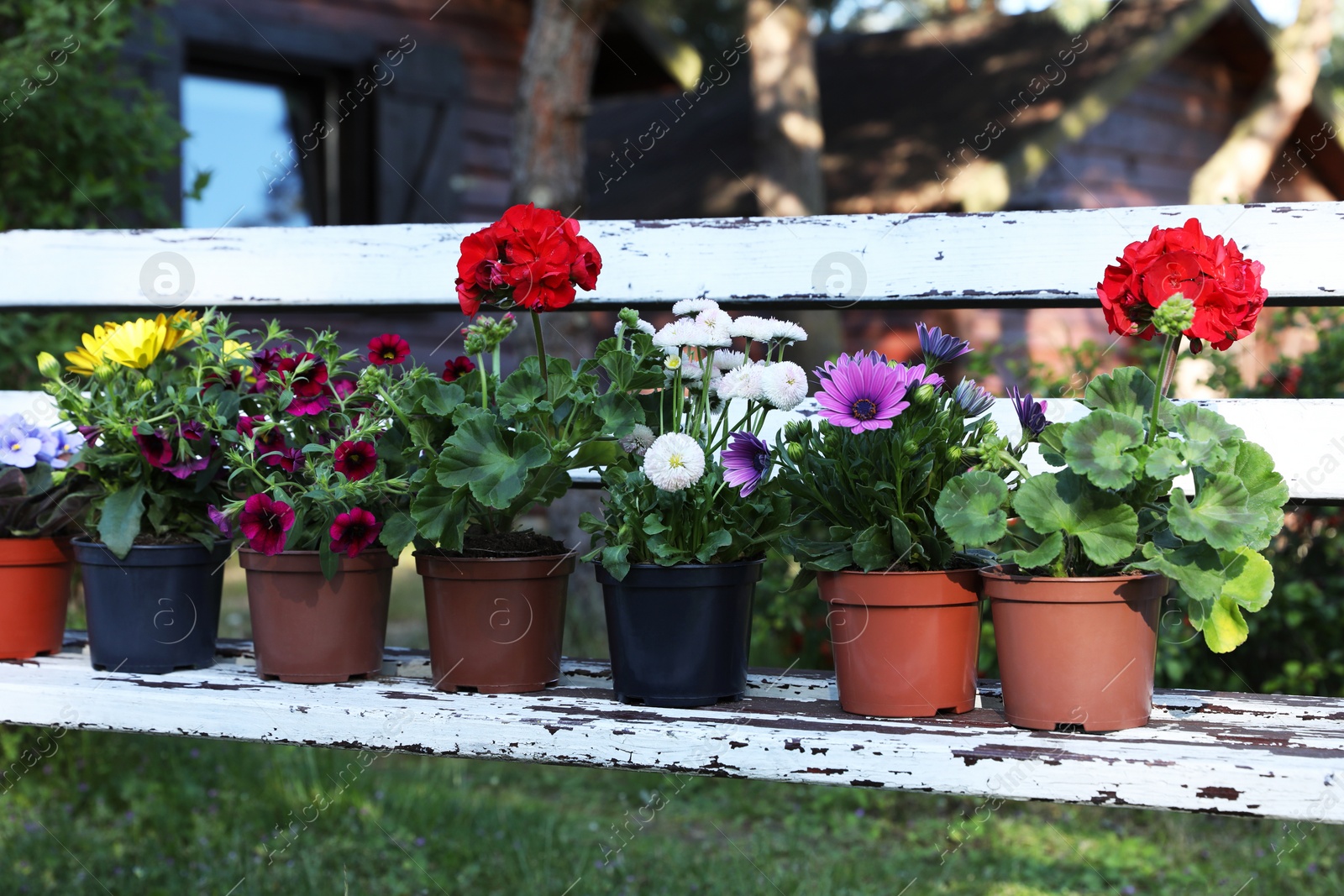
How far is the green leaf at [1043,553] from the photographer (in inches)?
47.3

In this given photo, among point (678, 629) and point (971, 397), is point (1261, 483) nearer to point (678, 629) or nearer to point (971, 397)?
point (971, 397)

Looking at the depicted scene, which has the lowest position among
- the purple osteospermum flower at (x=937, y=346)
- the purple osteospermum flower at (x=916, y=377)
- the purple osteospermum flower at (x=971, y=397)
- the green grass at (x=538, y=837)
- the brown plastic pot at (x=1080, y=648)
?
the green grass at (x=538, y=837)

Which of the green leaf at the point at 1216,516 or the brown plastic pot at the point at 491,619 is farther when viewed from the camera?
the brown plastic pot at the point at 491,619

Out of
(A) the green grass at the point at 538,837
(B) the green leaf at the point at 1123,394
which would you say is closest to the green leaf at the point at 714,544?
(B) the green leaf at the point at 1123,394

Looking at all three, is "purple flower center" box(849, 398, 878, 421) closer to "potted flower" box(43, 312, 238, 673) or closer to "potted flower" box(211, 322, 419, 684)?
"potted flower" box(211, 322, 419, 684)

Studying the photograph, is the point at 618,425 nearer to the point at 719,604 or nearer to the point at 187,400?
the point at 719,604

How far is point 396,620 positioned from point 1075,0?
7107 mm

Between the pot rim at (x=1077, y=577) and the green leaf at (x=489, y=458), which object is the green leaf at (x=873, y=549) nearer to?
the pot rim at (x=1077, y=577)

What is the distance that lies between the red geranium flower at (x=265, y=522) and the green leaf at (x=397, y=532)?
0.12 m

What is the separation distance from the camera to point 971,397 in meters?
1.35

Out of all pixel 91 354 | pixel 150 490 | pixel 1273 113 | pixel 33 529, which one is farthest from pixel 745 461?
pixel 1273 113

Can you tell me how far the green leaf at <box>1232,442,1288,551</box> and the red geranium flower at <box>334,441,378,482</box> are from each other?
976 mm

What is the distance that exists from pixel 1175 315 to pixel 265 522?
106cm

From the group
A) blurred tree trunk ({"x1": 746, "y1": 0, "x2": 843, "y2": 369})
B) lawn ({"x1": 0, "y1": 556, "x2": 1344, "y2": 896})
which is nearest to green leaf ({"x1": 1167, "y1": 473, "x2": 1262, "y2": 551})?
lawn ({"x1": 0, "y1": 556, "x2": 1344, "y2": 896})
